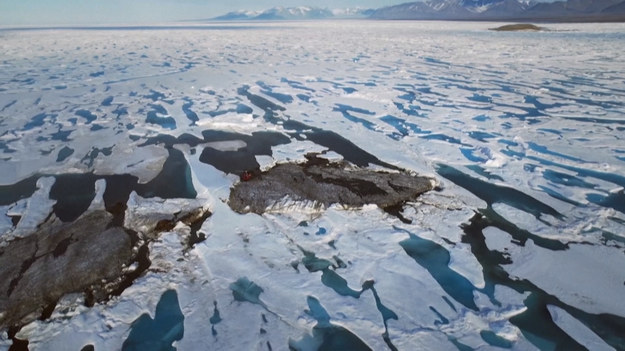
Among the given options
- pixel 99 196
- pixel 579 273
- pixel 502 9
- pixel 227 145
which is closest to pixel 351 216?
pixel 579 273

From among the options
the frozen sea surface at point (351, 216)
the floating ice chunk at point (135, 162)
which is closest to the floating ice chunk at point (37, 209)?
the frozen sea surface at point (351, 216)

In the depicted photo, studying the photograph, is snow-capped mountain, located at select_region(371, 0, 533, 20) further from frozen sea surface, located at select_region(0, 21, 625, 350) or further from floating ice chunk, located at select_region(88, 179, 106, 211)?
floating ice chunk, located at select_region(88, 179, 106, 211)

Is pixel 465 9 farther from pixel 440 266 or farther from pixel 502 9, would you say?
pixel 440 266

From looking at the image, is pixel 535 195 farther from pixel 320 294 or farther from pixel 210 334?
pixel 210 334

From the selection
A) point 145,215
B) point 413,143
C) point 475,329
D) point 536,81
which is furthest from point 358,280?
point 536,81

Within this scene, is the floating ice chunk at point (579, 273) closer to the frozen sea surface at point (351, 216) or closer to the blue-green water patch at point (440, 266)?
the frozen sea surface at point (351, 216)
